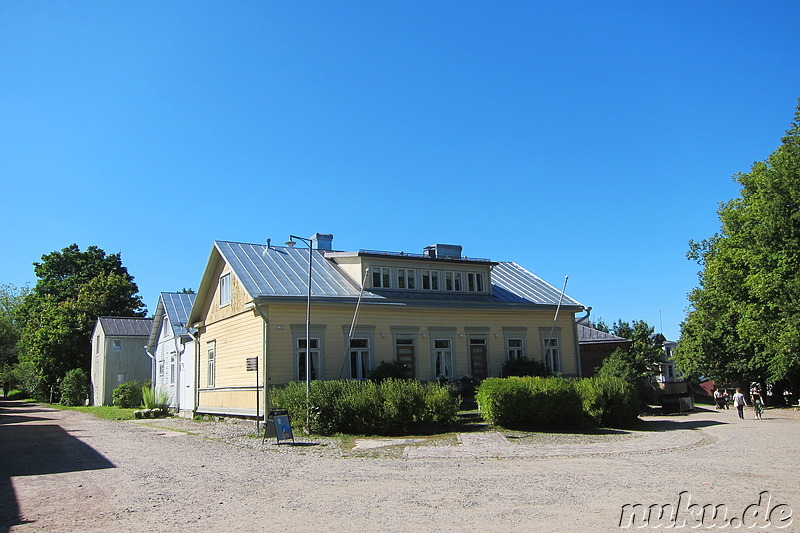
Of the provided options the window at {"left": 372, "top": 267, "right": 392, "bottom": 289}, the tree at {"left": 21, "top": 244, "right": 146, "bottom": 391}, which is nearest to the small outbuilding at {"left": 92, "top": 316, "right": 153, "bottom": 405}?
the tree at {"left": 21, "top": 244, "right": 146, "bottom": 391}

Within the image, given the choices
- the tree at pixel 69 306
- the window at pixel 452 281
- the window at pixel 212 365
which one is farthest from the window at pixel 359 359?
the tree at pixel 69 306

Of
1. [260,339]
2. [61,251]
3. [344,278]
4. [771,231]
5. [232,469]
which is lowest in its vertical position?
[232,469]

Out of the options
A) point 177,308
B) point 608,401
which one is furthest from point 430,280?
point 177,308

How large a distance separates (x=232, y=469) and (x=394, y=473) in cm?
325

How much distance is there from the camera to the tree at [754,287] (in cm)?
2738

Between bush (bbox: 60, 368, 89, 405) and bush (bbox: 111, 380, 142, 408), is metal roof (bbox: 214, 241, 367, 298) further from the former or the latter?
bush (bbox: 60, 368, 89, 405)

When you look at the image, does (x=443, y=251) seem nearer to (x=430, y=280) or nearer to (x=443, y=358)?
(x=430, y=280)

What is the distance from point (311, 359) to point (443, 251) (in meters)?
8.55

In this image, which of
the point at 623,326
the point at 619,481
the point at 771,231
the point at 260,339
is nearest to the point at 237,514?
the point at 619,481

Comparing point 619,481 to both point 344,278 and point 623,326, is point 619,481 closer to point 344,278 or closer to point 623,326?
point 344,278

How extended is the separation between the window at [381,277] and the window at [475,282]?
12.7ft

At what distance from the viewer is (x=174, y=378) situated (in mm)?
31672

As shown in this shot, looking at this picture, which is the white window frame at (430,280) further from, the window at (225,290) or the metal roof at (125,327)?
the metal roof at (125,327)

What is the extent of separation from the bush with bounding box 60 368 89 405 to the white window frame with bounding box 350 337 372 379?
3103 centimetres
